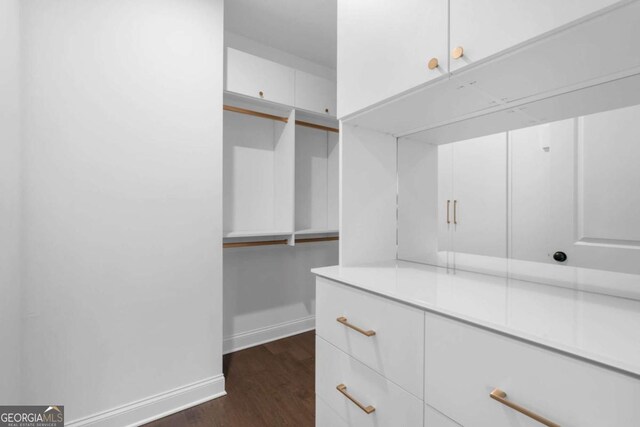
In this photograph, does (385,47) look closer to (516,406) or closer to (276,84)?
(516,406)

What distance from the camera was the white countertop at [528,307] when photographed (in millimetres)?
533

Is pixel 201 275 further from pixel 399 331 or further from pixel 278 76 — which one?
pixel 278 76

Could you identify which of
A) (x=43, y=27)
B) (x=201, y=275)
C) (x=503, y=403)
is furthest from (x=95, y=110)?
(x=503, y=403)

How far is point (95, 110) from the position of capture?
1494 millimetres

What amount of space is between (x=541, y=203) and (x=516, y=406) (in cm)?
69

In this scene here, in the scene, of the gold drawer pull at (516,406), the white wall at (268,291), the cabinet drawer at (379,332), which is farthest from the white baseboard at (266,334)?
the gold drawer pull at (516,406)

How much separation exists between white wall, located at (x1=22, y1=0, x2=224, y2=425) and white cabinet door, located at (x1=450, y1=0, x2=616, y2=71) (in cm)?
149

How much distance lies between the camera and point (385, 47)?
104 cm

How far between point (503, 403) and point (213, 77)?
6.78 feet

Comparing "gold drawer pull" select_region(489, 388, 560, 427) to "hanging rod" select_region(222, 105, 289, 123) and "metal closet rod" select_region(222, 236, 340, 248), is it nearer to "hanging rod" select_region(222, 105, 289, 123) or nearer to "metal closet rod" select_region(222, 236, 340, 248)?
"metal closet rod" select_region(222, 236, 340, 248)

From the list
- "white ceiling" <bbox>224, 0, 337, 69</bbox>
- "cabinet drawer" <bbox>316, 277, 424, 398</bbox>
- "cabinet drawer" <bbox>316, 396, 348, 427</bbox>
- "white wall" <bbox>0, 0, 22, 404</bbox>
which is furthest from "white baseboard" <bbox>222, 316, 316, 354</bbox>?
"white ceiling" <bbox>224, 0, 337, 69</bbox>

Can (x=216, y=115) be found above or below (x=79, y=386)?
above

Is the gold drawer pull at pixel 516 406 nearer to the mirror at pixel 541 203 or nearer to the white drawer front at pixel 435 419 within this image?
the white drawer front at pixel 435 419

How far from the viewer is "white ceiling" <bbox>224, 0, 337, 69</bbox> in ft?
6.61
